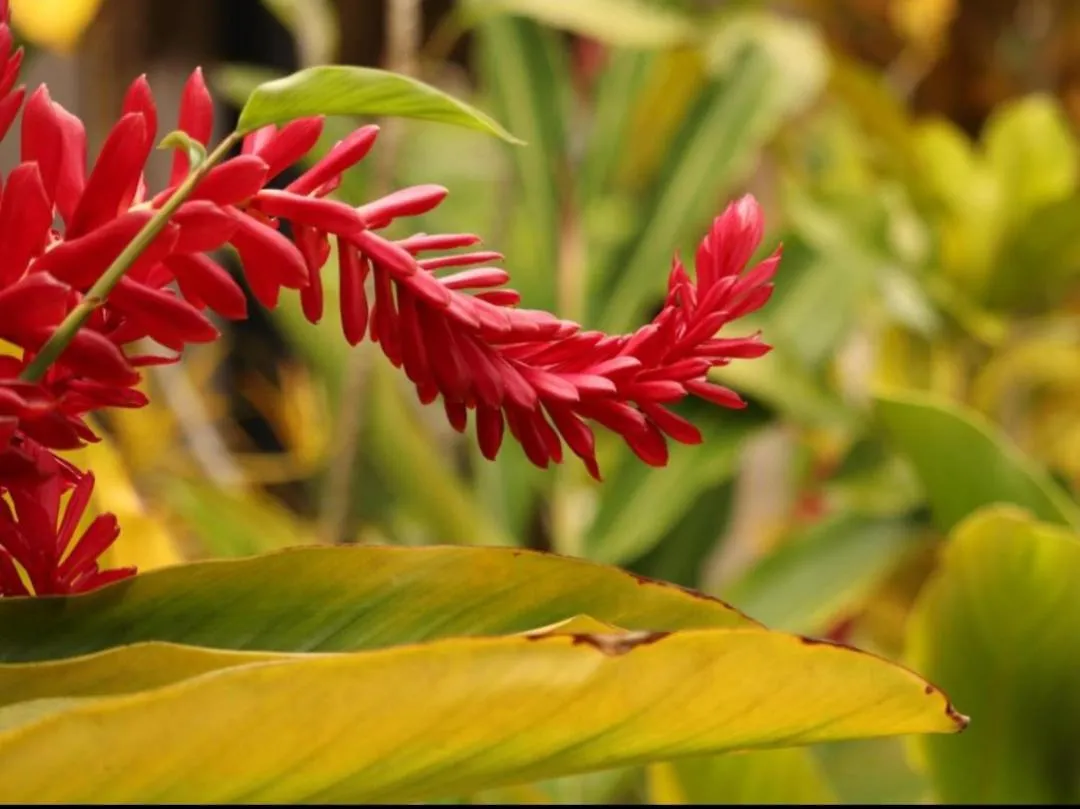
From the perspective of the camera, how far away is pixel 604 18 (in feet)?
2.57

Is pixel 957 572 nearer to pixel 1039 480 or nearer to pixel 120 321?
pixel 1039 480

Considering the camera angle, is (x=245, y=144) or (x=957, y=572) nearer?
(x=245, y=144)

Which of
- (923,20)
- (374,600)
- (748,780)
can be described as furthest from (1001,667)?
(923,20)

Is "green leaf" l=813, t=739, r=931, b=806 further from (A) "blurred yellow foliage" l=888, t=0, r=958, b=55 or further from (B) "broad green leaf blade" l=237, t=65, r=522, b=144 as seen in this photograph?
(A) "blurred yellow foliage" l=888, t=0, r=958, b=55

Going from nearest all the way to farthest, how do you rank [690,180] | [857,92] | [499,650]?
[499,650]
[690,180]
[857,92]

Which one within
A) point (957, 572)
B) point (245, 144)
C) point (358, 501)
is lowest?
point (358, 501)

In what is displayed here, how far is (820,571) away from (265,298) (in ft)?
1.81

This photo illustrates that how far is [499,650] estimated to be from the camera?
17 centimetres

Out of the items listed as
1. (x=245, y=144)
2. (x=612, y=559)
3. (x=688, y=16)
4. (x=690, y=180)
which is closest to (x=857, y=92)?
(x=688, y=16)

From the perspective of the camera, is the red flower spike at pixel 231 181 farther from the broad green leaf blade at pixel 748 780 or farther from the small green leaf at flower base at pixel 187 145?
the broad green leaf blade at pixel 748 780

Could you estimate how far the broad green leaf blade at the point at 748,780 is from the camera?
0.38 metres

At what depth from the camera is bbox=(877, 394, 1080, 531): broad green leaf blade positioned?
1.50 feet

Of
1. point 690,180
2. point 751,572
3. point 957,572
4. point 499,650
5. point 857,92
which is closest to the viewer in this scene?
point 499,650

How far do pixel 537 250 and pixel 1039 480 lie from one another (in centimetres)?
49
